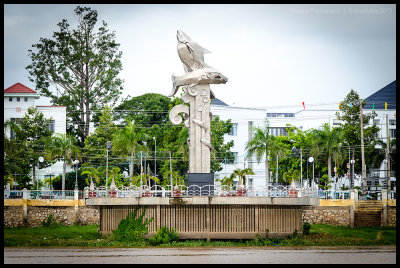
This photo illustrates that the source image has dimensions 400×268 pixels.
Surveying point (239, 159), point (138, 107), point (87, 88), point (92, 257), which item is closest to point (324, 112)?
point (239, 159)

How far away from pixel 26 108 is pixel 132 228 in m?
35.9

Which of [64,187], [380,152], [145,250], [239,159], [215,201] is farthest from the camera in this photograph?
[239,159]

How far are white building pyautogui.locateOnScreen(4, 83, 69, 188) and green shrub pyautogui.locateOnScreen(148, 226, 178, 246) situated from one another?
3485cm

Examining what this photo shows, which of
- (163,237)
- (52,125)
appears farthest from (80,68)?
(163,237)

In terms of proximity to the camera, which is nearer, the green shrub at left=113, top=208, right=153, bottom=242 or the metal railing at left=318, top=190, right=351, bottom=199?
the green shrub at left=113, top=208, right=153, bottom=242

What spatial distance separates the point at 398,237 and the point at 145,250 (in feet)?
36.7

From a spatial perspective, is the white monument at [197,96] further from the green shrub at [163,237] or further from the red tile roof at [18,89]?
the red tile roof at [18,89]

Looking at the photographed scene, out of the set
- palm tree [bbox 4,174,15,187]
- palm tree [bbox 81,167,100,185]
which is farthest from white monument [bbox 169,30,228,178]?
palm tree [bbox 4,174,15,187]

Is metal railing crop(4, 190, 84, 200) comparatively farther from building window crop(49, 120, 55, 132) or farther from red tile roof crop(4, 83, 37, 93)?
red tile roof crop(4, 83, 37, 93)

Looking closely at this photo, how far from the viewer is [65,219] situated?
56781 mm

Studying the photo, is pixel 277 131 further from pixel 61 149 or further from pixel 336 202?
pixel 61 149

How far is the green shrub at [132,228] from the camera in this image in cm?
3750

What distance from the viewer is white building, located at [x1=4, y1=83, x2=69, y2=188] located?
2783 inches

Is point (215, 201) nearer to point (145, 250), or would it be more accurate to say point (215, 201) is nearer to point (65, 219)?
point (145, 250)
